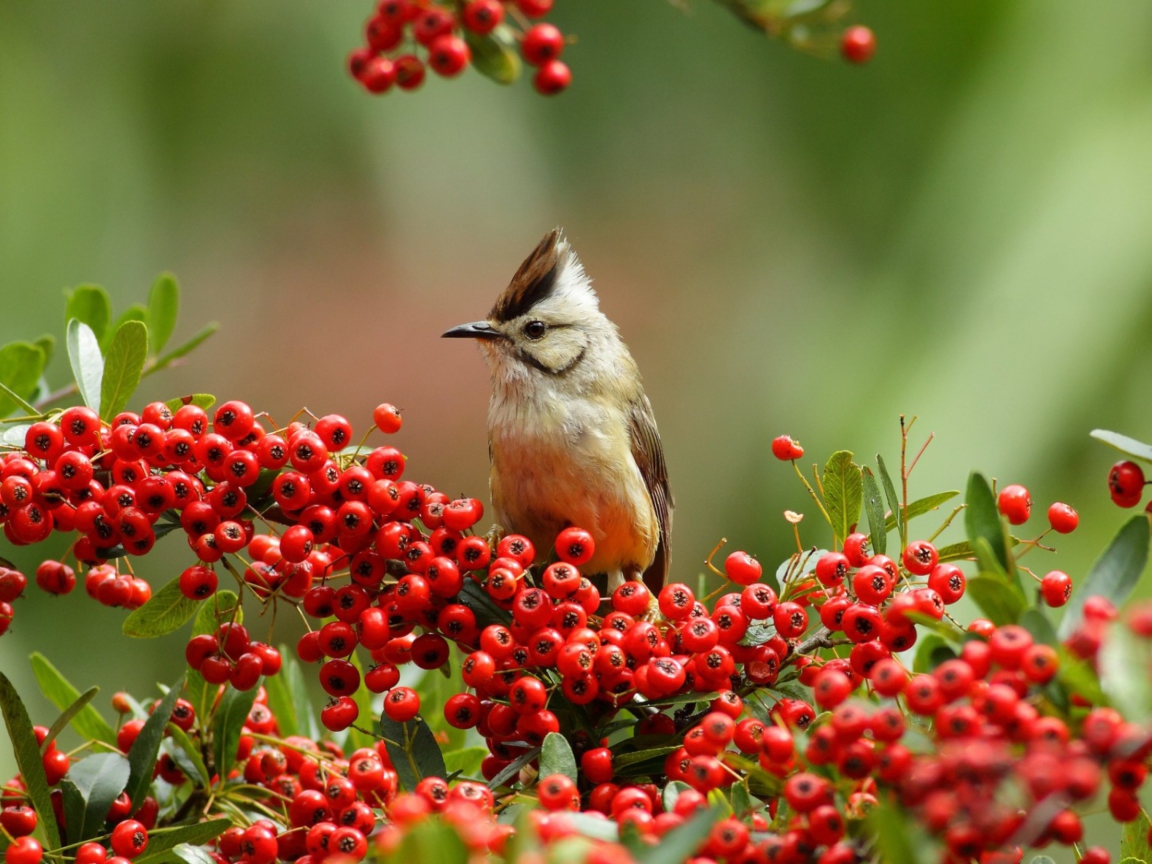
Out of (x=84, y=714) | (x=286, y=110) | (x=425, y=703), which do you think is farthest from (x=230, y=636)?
(x=286, y=110)

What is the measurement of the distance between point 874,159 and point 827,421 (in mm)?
2227

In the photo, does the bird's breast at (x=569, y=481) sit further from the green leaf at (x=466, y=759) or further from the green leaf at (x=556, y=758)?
the green leaf at (x=556, y=758)

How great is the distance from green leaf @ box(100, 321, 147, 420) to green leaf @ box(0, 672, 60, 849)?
1.41 feet

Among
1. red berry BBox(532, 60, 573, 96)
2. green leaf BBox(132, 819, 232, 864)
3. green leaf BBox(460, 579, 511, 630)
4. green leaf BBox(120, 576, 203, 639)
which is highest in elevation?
red berry BBox(532, 60, 573, 96)

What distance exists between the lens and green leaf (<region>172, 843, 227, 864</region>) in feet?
4.69

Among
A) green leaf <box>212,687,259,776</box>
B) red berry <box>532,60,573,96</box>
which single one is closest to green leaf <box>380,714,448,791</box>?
green leaf <box>212,687,259,776</box>

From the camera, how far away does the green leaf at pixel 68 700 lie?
1.88m

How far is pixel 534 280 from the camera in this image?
3.24 metres

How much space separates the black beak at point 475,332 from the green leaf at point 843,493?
5.19 ft

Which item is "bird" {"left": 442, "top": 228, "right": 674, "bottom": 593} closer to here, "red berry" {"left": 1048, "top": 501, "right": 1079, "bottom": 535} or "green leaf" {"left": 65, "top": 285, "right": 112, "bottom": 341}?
"green leaf" {"left": 65, "top": 285, "right": 112, "bottom": 341}

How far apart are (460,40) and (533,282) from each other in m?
1.49

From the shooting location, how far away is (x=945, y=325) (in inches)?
223

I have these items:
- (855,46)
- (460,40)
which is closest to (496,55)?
(460,40)

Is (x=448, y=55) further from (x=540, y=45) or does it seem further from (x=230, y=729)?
(x=230, y=729)
